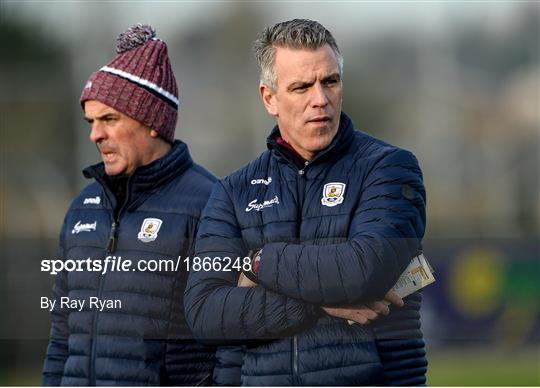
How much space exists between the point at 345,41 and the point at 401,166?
35.5ft

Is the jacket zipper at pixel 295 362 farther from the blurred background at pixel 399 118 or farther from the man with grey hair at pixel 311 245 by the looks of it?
the blurred background at pixel 399 118

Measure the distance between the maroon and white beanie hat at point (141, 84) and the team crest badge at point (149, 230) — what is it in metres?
0.33

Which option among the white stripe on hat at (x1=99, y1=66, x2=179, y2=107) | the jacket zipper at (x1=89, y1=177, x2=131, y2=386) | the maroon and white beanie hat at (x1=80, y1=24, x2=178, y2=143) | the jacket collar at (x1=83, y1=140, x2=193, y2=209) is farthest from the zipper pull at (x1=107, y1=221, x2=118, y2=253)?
the white stripe on hat at (x1=99, y1=66, x2=179, y2=107)

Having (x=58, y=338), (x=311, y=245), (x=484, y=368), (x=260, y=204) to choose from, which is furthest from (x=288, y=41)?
(x=484, y=368)

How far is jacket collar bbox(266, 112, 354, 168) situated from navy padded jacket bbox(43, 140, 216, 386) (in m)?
0.44

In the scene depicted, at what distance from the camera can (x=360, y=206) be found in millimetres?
3049

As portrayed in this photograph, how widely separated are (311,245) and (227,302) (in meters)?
0.28

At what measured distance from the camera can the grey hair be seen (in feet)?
10.5

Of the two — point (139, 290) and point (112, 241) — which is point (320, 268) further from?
point (112, 241)

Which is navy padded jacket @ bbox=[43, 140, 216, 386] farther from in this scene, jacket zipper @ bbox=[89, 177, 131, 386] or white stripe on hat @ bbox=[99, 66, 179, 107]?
white stripe on hat @ bbox=[99, 66, 179, 107]

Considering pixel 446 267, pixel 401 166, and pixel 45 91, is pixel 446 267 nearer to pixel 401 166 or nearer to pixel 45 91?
pixel 45 91

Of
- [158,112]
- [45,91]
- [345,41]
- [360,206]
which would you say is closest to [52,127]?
[45,91]

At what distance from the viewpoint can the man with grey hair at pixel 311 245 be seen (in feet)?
9.76

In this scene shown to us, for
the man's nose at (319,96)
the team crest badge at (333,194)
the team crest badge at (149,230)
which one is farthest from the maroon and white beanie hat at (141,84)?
the team crest badge at (333,194)
